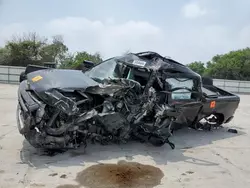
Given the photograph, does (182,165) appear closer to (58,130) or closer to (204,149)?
(204,149)

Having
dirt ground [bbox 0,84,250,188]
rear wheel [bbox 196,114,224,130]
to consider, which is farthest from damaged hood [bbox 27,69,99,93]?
rear wheel [bbox 196,114,224,130]

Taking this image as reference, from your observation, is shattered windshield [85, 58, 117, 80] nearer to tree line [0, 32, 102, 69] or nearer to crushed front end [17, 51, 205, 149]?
crushed front end [17, 51, 205, 149]

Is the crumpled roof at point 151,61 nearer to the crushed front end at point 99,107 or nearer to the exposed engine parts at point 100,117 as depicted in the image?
the crushed front end at point 99,107

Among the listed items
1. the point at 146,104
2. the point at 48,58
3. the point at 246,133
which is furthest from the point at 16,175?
the point at 48,58

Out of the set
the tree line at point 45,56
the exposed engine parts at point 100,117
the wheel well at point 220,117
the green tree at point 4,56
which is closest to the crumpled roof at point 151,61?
the exposed engine parts at point 100,117

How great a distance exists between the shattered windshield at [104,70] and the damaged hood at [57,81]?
56cm

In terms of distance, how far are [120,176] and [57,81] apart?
1.88 meters

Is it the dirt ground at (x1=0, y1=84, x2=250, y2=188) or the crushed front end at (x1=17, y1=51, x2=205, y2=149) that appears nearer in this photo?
the dirt ground at (x1=0, y1=84, x2=250, y2=188)

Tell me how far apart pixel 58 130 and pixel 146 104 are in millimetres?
1513

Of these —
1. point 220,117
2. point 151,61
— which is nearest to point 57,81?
point 151,61

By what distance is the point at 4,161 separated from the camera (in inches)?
167

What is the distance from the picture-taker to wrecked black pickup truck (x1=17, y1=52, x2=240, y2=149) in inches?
172

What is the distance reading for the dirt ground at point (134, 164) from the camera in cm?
379

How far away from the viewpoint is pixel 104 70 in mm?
6004
